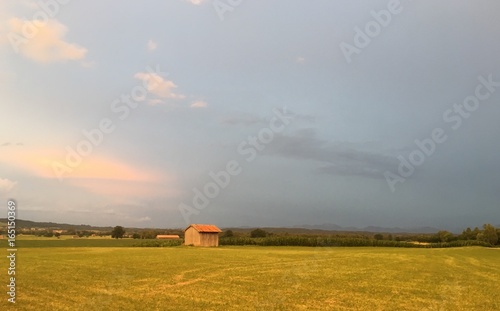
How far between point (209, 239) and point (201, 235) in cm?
244

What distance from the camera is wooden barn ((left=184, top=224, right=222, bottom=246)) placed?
87.4 m

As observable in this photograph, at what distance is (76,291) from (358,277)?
18666 millimetres

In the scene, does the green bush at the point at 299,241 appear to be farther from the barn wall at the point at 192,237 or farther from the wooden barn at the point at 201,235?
the barn wall at the point at 192,237

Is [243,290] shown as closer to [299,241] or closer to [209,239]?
[209,239]

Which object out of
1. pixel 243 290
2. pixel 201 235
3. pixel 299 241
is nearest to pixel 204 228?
pixel 201 235

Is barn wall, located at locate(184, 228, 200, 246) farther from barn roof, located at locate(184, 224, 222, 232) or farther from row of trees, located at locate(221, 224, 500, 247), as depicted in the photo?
row of trees, located at locate(221, 224, 500, 247)

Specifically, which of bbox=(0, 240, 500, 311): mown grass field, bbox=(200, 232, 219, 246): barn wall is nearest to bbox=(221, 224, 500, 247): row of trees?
bbox=(200, 232, 219, 246): barn wall

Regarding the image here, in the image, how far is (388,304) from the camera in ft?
65.4

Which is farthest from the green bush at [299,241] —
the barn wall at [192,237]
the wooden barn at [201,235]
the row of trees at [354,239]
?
the barn wall at [192,237]

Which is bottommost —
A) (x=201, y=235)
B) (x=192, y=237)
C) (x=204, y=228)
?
(x=192, y=237)

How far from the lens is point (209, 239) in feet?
292

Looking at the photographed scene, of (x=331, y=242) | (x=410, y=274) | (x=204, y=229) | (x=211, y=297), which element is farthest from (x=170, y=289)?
(x=331, y=242)

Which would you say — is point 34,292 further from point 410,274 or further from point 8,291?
point 410,274

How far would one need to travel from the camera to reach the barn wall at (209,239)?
288ft
